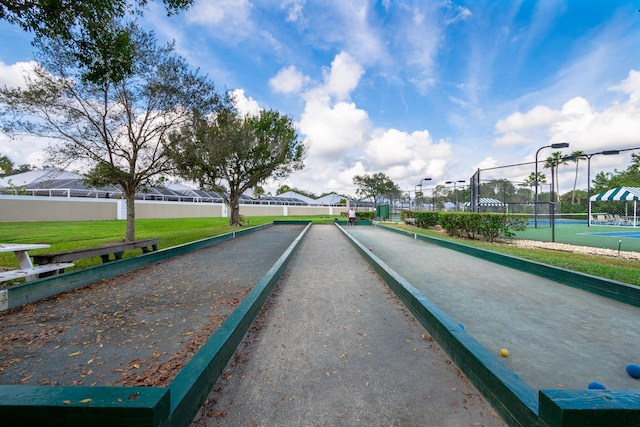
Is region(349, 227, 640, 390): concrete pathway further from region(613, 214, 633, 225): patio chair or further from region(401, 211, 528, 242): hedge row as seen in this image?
region(613, 214, 633, 225): patio chair

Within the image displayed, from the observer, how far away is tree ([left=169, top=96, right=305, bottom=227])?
12664 mm

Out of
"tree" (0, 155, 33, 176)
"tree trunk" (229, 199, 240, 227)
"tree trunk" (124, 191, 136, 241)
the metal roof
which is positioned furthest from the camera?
"tree" (0, 155, 33, 176)

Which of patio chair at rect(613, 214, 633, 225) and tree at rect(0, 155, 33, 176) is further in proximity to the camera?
tree at rect(0, 155, 33, 176)

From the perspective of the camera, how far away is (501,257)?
6.90 m

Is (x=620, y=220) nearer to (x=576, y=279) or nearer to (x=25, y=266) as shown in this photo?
(x=576, y=279)

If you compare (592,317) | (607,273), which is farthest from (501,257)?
(592,317)

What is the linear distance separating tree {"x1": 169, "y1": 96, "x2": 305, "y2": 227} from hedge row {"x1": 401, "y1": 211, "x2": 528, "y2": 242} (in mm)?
11223

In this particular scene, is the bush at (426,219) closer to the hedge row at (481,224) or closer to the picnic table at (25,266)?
the hedge row at (481,224)

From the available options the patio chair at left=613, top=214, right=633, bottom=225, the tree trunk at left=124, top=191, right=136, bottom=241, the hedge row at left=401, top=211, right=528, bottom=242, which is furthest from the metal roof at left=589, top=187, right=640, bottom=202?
the tree trunk at left=124, top=191, right=136, bottom=241

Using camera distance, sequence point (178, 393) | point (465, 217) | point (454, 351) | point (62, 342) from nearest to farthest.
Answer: point (178, 393)
point (454, 351)
point (62, 342)
point (465, 217)

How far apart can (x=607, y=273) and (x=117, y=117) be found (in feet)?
45.2

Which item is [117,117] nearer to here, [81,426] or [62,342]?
[62,342]

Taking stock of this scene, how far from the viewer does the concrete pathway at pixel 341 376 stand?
77.8 inches

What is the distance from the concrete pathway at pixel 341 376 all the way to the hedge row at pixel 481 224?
31.1 feet
